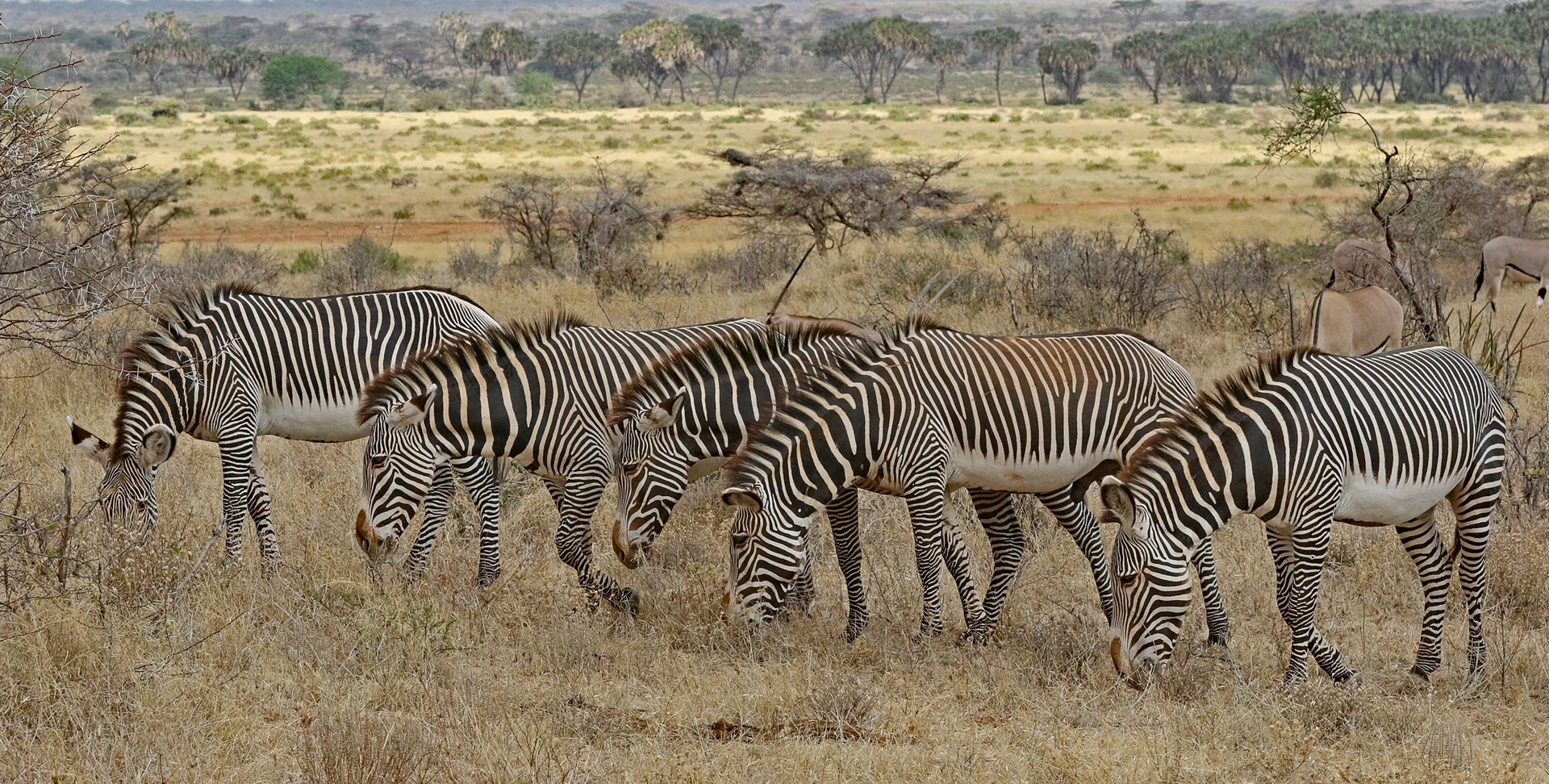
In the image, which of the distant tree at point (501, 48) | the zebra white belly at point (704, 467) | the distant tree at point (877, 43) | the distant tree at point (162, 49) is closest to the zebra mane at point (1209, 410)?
the zebra white belly at point (704, 467)

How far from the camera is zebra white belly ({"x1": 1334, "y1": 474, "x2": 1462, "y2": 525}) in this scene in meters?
5.55

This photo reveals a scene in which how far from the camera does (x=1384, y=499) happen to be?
5.59 m

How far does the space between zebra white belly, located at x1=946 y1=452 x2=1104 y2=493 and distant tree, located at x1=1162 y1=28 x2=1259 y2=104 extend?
274 ft

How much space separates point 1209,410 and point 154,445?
5098 millimetres

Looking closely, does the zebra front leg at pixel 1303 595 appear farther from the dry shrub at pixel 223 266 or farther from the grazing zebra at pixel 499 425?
the dry shrub at pixel 223 266

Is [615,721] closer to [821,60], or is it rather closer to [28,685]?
[28,685]

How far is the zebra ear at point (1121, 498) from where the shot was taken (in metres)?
5.35

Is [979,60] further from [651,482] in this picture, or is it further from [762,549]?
[762,549]

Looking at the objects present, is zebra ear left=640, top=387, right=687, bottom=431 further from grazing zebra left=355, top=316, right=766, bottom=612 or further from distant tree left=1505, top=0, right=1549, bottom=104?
distant tree left=1505, top=0, right=1549, bottom=104

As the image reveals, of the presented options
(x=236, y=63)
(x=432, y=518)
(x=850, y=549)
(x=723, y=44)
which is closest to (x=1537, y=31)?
(x=723, y=44)

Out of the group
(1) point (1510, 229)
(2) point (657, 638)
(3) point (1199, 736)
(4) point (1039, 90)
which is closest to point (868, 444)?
(2) point (657, 638)

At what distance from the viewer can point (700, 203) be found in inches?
781

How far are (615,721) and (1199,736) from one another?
82.9 inches

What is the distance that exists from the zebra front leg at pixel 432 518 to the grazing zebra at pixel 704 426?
1.45 m
